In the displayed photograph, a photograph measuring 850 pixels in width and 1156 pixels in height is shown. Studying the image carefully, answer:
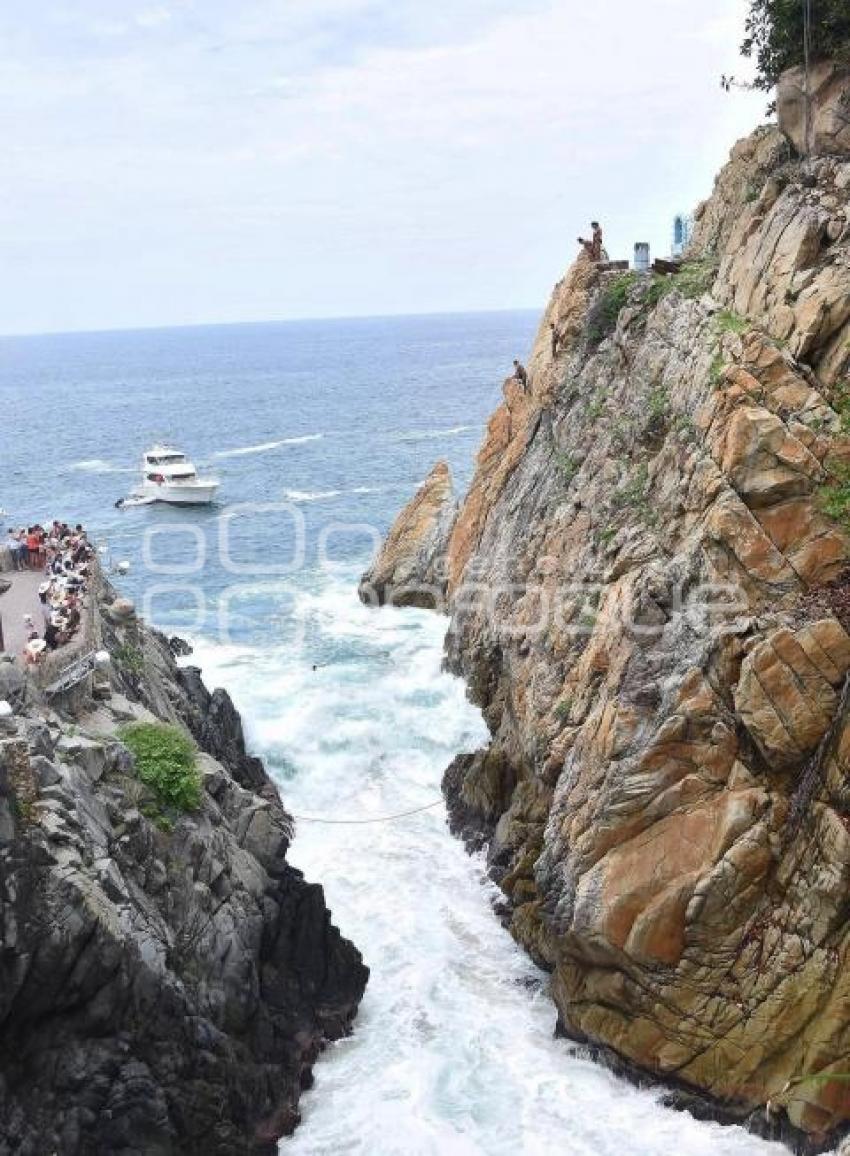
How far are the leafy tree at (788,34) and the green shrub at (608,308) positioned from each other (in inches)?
241

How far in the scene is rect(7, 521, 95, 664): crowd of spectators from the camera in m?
24.9

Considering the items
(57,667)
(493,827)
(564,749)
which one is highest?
(57,667)

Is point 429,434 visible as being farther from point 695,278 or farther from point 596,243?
point 695,278

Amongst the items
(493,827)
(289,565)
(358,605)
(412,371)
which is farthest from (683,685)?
(412,371)

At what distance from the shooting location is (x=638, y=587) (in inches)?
911

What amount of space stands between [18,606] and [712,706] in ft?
61.2

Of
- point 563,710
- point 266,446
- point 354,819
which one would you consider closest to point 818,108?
point 563,710

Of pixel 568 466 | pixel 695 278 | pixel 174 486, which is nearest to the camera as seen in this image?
pixel 695 278

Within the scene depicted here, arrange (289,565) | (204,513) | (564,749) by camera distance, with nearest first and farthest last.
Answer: (564,749)
(289,565)
(204,513)

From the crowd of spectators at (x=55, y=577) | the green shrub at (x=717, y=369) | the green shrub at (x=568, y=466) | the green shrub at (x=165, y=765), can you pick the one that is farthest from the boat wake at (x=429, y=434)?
the green shrub at (x=165, y=765)

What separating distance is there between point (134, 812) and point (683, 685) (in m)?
10.0

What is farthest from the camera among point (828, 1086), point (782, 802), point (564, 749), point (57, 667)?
point (564, 749)

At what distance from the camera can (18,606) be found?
99.0 feet

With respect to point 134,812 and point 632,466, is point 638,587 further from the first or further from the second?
point 134,812
